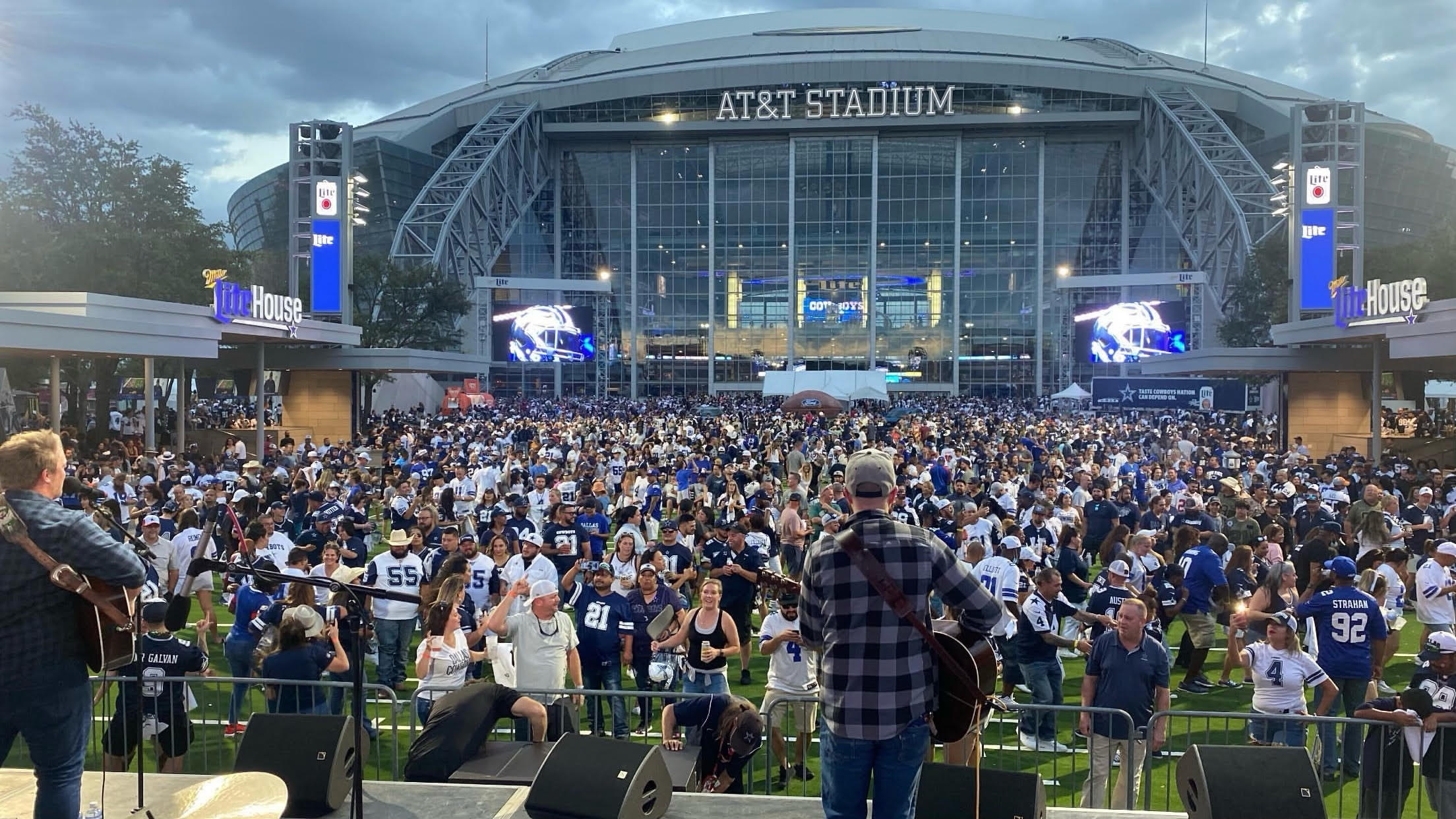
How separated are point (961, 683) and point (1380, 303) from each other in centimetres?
2378

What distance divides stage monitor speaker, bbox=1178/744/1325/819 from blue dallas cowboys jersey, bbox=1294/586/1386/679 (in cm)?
362

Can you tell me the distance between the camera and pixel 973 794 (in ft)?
14.3

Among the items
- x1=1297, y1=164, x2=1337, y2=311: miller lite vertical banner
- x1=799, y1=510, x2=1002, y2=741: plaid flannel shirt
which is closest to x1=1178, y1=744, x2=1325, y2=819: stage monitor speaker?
x1=799, y1=510, x2=1002, y2=741: plaid flannel shirt

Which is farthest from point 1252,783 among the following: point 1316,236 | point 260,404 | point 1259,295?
point 1259,295

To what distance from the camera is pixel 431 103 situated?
88.4 meters

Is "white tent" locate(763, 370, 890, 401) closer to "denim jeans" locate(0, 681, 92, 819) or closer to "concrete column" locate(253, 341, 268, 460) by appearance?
"concrete column" locate(253, 341, 268, 460)

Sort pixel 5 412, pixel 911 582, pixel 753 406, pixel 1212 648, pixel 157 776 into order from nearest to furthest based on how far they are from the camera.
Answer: pixel 911 582
pixel 157 776
pixel 1212 648
pixel 5 412
pixel 753 406

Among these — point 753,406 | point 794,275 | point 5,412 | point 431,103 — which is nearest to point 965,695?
point 5,412

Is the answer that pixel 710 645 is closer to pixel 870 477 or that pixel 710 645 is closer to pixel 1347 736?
pixel 870 477

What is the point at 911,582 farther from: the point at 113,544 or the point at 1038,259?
the point at 1038,259

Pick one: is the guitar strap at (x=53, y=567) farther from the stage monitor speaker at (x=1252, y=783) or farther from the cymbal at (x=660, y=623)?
the cymbal at (x=660, y=623)

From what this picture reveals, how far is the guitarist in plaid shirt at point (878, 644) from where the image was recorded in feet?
11.5

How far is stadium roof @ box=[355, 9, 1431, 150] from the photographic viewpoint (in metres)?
73.6

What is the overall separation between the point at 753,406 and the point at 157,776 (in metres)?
47.3
